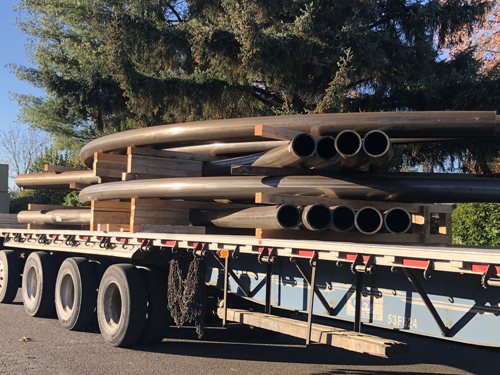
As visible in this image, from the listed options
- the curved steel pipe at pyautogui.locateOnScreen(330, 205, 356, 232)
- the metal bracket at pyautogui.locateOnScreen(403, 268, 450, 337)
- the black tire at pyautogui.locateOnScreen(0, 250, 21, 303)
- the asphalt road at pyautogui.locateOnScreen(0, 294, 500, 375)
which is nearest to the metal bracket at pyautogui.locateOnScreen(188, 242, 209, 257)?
the asphalt road at pyautogui.locateOnScreen(0, 294, 500, 375)

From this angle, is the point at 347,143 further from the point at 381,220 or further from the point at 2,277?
the point at 2,277

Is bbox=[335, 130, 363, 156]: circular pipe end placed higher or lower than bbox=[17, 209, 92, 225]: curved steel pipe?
higher

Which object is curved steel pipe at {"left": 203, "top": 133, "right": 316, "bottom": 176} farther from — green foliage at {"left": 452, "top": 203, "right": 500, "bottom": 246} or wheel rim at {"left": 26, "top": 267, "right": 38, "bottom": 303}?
green foliage at {"left": 452, "top": 203, "right": 500, "bottom": 246}

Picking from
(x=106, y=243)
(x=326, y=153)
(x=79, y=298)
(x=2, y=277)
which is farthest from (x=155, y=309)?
(x=2, y=277)

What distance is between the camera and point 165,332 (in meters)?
8.05

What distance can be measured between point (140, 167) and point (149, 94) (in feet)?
26.4

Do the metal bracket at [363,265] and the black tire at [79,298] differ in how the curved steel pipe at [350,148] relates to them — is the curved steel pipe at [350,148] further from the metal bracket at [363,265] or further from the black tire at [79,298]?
the black tire at [79,298]

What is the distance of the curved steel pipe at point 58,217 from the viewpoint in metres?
10.8

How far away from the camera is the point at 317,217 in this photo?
6266 millimetres

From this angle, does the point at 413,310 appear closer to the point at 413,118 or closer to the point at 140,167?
the point at 413,118

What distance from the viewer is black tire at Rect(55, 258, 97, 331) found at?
8977 millimetres

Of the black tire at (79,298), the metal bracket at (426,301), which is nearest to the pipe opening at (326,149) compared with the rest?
the metal bracket at (426,301)

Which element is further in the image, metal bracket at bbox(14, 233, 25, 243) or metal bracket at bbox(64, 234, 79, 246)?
metal bracket at bbox(14, 233, 25, 243)

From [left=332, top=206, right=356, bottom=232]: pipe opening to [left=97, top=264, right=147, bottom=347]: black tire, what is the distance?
3.09 m
